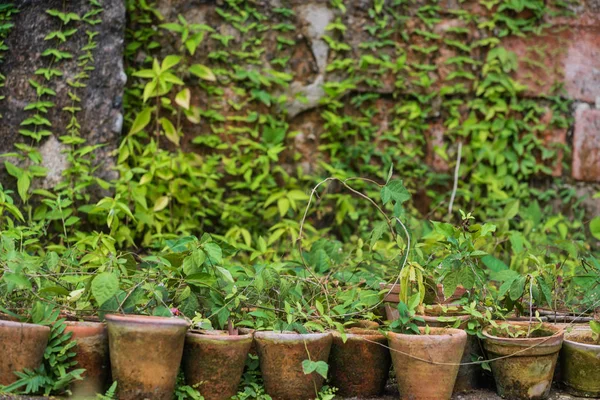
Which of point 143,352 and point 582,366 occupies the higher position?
point 143,352

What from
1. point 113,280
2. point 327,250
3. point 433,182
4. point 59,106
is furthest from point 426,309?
point 59,106

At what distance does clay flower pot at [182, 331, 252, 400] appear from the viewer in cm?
217

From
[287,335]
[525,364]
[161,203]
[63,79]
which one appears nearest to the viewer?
[287,335]

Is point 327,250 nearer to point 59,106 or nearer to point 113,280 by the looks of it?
point 113,280

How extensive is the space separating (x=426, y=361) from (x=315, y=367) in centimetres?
37

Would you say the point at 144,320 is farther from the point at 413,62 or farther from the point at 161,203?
the point at 413,62

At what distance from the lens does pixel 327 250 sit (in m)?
3.25

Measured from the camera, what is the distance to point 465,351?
250 cm

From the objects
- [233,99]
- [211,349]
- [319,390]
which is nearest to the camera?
[211,349]

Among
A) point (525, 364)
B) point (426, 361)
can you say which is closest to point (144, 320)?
point (426, 361)

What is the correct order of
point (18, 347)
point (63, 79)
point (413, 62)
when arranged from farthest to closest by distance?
1. point (413, 62)
2. point (63, 79)
3. point (18, 347)

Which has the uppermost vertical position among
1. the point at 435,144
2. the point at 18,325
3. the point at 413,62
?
the point at 18,325

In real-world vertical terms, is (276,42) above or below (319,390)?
above

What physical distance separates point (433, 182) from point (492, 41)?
0.95 meters
